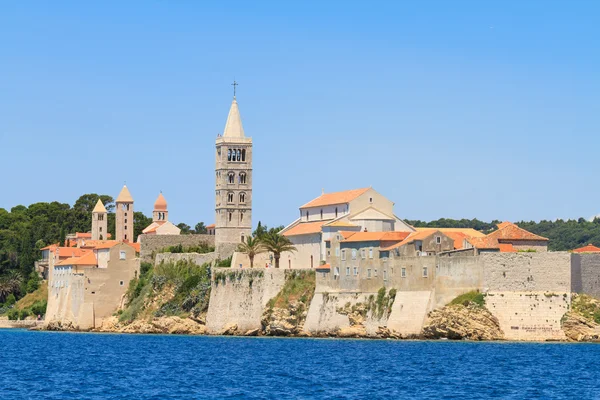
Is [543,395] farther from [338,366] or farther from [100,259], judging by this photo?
[100,259]

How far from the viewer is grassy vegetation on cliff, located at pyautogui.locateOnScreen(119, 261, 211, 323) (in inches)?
3484

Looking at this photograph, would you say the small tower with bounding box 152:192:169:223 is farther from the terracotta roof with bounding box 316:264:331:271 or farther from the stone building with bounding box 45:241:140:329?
the terracotta roof with bounding box 316:264:331:271

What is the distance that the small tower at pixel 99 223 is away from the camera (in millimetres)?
120562

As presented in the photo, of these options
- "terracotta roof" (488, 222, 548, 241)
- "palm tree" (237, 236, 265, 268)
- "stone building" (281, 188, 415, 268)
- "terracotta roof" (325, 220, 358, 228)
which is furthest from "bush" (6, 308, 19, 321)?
"terracotta roof" (488, 222, 548, 241)

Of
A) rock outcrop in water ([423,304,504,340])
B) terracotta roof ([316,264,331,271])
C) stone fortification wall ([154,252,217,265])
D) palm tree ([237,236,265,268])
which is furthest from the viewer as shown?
stone fortification wall ([154,252,217,265])

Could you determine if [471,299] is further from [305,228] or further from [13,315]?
[13,315]

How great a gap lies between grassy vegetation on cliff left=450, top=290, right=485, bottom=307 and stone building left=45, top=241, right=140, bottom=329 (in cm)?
3263

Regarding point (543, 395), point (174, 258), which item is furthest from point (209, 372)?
point (174, 258)

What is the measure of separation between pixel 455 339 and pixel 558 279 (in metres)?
6.81

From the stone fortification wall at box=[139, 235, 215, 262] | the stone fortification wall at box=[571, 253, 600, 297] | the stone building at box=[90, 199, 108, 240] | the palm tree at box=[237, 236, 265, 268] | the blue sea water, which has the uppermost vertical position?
the stone building at box=[90, 199, 108, 240]

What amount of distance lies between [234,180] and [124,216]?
84.5 ft

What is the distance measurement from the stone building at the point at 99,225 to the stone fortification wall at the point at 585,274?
59.4 m

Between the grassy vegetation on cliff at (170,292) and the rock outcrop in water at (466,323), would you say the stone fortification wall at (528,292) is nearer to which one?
the rock outcrop in water at (466,323)

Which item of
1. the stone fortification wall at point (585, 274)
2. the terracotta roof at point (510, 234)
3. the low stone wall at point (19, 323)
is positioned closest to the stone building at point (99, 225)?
the low stone wall at point (19, 323)
